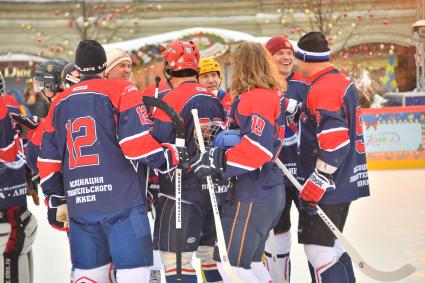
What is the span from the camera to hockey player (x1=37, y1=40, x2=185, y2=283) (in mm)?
4102

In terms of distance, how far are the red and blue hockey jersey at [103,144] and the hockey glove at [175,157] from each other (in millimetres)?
54

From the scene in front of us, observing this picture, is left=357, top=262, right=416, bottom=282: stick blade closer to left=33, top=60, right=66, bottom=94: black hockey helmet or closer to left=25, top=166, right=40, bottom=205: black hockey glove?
left=25, top=166, right=40, bottom=205: black hockey glove

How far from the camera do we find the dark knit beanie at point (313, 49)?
15.9 feet

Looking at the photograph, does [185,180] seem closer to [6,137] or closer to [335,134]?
[335,134]

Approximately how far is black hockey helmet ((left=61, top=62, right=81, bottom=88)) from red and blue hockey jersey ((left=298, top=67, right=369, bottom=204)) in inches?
52.0

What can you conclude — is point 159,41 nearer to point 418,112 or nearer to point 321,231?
point 418,112

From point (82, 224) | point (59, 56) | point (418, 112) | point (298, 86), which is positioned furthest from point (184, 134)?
point (59, 56)

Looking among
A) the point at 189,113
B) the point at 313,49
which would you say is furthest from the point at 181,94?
the point at 313,49

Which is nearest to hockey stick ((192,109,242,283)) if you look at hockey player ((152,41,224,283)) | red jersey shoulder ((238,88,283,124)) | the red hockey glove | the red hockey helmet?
hockey player ((152,41,224,283))

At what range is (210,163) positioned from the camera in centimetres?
427

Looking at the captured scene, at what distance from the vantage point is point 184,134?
4469mm

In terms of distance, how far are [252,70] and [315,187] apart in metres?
0.73

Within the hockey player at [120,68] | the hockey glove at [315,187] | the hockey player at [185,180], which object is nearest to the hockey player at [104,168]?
the hockey player at [185,180]

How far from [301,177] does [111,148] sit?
1.36 m
